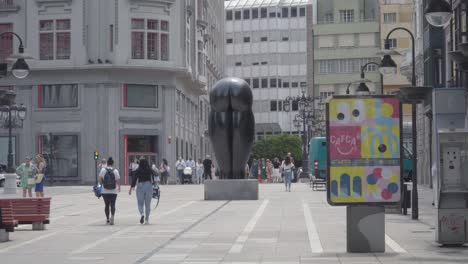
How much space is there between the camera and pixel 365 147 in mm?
16391

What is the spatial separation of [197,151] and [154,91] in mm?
20674

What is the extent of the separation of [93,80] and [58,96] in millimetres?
3062

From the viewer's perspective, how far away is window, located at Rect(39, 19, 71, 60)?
69.6m

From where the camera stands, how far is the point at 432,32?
163 feet

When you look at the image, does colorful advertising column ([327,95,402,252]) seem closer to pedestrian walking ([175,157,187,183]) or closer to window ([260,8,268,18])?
pedestrian walking ([175,157,187,183])

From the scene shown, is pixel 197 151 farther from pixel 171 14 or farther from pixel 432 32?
pixel 432 32

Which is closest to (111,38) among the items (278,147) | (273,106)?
(278,147)

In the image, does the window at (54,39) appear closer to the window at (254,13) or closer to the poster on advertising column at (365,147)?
the poster on advertising column at (365,147)

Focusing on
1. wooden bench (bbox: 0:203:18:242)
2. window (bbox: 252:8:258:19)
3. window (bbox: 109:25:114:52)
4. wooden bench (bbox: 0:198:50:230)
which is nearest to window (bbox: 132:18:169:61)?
window (bbox: 109:25:114:52)

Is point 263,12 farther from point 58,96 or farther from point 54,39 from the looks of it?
point 58,96

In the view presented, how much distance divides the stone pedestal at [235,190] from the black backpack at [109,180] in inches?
480

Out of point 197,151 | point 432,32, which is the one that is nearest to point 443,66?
point 432,32

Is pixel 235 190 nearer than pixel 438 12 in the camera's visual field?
No

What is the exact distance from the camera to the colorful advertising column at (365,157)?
16297 mm
